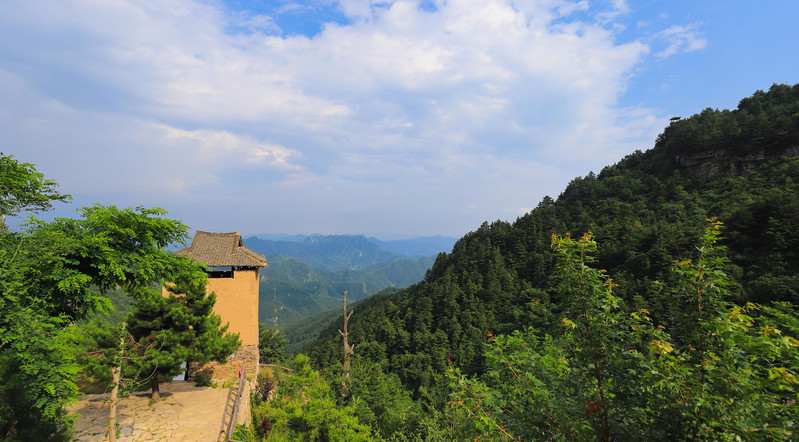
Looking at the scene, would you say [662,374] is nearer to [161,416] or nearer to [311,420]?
[311,420]

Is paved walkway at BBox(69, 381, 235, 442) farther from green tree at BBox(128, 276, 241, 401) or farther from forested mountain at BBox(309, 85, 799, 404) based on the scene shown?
forested mountain at BBox(309, 85, 799, 404)

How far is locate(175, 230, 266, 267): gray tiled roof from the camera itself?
14.6 m

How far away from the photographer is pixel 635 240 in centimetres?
3238

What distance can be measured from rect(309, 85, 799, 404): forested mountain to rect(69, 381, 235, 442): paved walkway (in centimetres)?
1777

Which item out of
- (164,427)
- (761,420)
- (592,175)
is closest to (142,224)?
(164,427)

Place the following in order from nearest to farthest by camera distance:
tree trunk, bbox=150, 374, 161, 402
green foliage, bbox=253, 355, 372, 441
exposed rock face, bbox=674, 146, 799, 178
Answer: green foliage, bbox=253, 355, 372, 441
tree trunk, bbox=150, 374, 161, 402
exposed rock face, bbox=674, 146, 799, 178

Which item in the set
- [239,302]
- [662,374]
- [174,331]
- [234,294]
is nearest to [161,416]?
[174,331]

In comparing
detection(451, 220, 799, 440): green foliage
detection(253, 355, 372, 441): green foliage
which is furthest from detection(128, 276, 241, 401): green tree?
detection(451, 220, 799, 440): green foliage

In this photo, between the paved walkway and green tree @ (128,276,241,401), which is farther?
green tree @ (128,276,241,401)

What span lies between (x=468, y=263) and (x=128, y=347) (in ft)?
138

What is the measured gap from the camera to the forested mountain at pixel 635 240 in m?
25.0

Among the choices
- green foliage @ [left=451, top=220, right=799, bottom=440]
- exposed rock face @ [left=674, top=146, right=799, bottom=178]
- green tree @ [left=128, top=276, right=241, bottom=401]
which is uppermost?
exposed rock face @ [left=674, top=146, right=799, bottom=178]

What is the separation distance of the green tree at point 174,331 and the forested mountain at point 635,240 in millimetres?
18868

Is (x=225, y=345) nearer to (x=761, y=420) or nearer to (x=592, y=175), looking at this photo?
(x=761, y=420)
